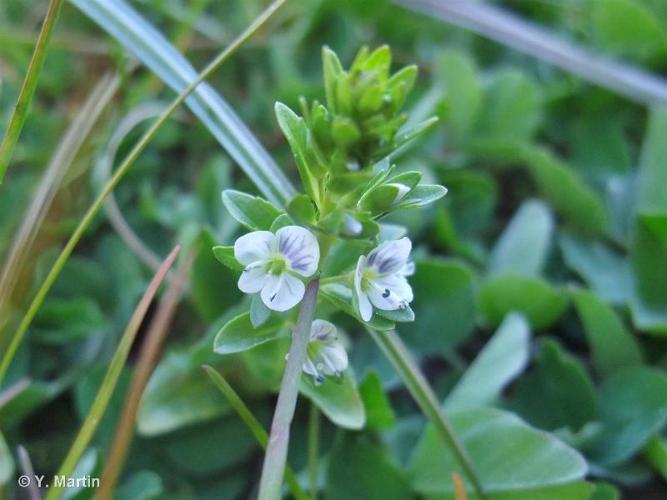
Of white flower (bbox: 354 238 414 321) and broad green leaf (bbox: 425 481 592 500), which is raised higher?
white flower (bbox: 354 238 414 321)

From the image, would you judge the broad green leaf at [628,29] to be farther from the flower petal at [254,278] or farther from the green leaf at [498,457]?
the flower petal at [254,278]

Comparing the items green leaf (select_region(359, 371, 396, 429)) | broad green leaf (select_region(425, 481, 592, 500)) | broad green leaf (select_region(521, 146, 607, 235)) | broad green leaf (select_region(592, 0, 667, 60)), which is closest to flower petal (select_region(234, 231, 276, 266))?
green leaf (select_region(359, 371, 396, 429))

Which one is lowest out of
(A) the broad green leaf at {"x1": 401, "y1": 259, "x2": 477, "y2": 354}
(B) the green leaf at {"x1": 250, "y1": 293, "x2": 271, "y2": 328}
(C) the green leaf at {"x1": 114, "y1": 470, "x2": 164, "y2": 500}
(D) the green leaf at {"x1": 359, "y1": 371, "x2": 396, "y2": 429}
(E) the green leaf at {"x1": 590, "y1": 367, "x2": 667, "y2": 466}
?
(E) the green leaf at {"x1": 590, "y1": 367, "x2": 667, "y2": 466}

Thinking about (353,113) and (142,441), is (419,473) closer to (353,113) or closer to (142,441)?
(142,441)

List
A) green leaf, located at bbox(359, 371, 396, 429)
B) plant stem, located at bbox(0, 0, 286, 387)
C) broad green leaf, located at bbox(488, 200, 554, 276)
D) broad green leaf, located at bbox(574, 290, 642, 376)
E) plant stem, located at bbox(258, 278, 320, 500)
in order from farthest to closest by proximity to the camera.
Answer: broad green leaf, located at bbox(488, 200, 554, 276) < broad green leaf, located at bbox(574, 290, 642, 376) < green leaf, located at bbox(359, 371, 396, 429) < plant stem, located at bbox(0, 0, 286, 387) < plant stem, located at bbox(258, 278, 320, 500)

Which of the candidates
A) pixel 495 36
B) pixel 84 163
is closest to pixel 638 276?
pixel 495 36

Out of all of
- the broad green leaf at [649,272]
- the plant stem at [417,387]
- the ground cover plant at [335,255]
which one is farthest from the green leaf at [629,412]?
the plant stem at [417,387]

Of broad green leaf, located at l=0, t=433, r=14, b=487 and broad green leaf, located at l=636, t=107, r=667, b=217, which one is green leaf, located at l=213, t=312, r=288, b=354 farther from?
broad green leaf, located at l=636, t=107, r=667, b=217
